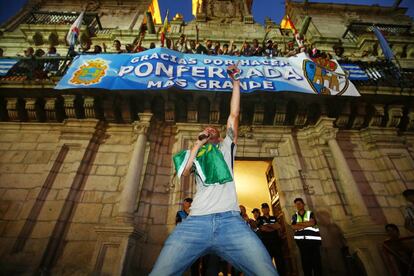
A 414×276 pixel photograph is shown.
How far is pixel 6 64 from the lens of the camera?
287 inches

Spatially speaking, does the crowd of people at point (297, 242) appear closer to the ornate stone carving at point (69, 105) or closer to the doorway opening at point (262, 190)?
the doorway opening at point (262, 190)

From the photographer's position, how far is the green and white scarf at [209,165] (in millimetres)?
1989

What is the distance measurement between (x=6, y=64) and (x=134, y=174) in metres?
6.30

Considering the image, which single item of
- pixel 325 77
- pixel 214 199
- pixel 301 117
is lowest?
pixel 214 199

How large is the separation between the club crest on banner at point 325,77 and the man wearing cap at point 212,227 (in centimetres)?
501

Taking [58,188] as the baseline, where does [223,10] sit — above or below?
above

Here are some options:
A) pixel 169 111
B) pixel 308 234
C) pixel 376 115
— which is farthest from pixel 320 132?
pixel 169 111

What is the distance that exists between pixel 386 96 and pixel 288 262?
586 cm

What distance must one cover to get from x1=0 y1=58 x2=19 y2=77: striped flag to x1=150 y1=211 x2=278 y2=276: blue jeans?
8721 millimetres

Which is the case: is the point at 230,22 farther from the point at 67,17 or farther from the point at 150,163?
the point at 150,163

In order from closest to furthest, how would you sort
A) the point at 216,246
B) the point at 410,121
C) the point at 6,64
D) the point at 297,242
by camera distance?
the point at 216,246 → the point at 297,242 → the point at 410,121 → the point at 6,64

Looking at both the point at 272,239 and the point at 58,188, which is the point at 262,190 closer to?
the point at 272,239

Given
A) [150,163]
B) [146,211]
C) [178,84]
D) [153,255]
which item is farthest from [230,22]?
[153,255]

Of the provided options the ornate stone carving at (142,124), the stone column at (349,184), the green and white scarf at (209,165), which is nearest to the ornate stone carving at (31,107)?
the ornate stone carving at (142,124)
